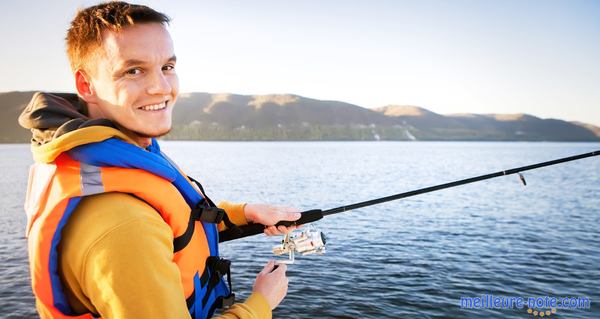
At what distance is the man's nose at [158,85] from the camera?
226 cm

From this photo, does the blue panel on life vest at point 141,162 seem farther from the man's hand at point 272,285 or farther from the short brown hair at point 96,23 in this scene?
the short brown hair at point 96,23

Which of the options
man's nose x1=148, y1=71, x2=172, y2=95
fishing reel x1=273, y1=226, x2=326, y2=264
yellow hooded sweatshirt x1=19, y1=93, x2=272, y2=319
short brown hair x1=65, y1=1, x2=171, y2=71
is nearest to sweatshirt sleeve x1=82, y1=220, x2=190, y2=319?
yellow hooded sweatshirt x1=19, y1=93, x2=272, y2=319

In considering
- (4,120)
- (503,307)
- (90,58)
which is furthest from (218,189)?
(4,120)

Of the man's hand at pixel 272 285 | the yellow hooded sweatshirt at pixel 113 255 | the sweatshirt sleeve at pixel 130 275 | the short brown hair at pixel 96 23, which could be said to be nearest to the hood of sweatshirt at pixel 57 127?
the yellow hooded sweatshirt at pixel 113 255

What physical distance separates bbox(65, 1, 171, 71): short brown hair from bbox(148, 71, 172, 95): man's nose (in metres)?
0.30

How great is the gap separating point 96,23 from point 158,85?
44 centimetres

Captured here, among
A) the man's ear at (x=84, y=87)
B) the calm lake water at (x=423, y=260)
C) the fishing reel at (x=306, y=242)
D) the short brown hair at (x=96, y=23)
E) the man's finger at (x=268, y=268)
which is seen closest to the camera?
the short brown hair at (x=96, y=23)

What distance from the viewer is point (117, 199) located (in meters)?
1.78

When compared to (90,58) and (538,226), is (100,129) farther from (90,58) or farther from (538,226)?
(538,226)

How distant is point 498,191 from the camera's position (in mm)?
37250

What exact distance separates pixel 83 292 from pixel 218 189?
1398 inches

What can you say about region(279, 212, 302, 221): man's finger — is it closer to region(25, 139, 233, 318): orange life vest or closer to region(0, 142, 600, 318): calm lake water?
region(25, 139, 233, 318): orange life vest

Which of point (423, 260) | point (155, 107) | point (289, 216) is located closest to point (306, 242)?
point (289, 216)

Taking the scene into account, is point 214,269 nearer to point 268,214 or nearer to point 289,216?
point 268,214
